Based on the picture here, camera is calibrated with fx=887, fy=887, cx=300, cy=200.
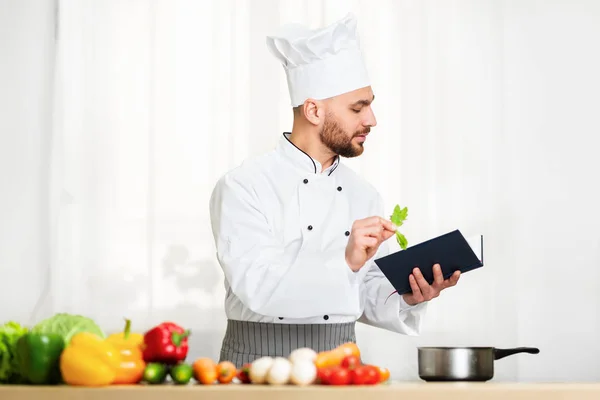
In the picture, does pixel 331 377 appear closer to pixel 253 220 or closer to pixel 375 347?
pixel 253 220

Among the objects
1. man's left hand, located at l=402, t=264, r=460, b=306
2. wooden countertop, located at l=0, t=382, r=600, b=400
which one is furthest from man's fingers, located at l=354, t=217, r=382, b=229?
wooden countertop, located at l=0, t=382, r=600, b=400

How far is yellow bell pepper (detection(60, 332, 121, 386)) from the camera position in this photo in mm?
1730

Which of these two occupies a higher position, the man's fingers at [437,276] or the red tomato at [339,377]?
the man's fingers at [437,276]

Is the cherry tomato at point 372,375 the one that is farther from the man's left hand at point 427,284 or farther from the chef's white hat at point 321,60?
the chef's white hat at point 321,60

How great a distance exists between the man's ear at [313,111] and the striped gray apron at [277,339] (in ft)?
2.26

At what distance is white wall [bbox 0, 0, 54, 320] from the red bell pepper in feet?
7.59

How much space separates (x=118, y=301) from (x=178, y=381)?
2184 millimetres

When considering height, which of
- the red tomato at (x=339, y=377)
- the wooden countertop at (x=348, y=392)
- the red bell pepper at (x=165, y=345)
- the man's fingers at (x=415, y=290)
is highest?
the man's fingers at (x=415, y=290)

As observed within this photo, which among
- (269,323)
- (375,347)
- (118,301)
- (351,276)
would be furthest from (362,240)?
(118,301)

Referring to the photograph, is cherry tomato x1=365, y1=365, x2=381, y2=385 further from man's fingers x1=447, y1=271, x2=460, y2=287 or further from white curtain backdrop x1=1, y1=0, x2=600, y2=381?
white curtain backdrop x1=1, y1=0, x2=600, y2=381

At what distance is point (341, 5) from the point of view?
4.00 metres

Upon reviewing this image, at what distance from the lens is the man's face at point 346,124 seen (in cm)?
294

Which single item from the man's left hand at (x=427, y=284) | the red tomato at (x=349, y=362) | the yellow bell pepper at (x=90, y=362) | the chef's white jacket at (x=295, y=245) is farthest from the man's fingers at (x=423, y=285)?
the yellow bell pepper at (x=90, y=362)

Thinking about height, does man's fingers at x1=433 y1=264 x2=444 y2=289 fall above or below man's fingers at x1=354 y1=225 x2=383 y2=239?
below
